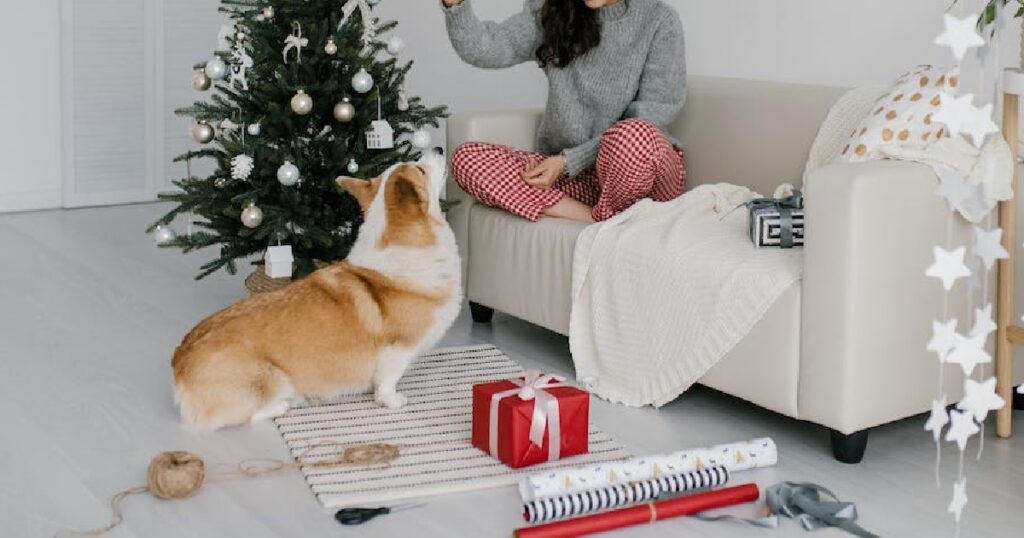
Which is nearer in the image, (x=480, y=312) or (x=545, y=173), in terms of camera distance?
(x=545, y=173)

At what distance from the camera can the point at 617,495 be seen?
2283mm

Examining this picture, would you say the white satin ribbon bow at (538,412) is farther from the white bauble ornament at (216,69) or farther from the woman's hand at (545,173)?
the white bauble ornament at (216,69)

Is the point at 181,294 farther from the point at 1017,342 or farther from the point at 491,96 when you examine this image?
the point at 1017,342

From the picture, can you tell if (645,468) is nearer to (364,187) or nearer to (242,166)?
(364,187)

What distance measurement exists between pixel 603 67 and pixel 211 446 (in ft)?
4.79

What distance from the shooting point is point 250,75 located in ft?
11.6

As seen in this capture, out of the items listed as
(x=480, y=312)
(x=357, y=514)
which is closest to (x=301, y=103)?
(x=480, y=312)

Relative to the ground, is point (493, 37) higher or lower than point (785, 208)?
higher

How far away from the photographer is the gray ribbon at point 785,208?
2.75 meters

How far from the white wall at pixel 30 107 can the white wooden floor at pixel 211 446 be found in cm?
139

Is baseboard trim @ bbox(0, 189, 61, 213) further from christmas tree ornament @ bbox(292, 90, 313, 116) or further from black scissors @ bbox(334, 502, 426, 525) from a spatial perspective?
black scissors @ bbox(334, 502, 426, 525)

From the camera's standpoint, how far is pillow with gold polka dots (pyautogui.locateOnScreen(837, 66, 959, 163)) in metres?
2.70

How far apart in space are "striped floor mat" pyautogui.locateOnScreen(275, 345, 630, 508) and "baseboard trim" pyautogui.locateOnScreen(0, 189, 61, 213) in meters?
2.64

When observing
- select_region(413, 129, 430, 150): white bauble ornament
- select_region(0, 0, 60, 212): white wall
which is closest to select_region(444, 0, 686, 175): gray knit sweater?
select_region(413, 129, 430, 150): white bauble ornament
